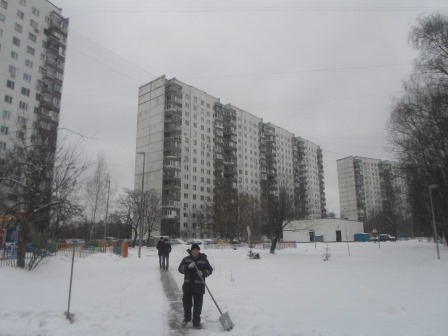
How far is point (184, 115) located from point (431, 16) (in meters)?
68.9

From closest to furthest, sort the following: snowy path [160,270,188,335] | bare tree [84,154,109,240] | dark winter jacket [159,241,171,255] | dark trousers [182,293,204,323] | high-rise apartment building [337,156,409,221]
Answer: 1. snowy path [160,270,188,335]
2. dark trousers [182,293,204,323]
3. dark winter jacket [159,241,171,255]
4. bare tree [84,154,109,240]
5. high-rise apartment building [337,156,409,221]

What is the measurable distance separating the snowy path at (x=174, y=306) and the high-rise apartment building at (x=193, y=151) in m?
56.9

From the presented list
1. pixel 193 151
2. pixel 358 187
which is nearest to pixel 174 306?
pixel 193 151

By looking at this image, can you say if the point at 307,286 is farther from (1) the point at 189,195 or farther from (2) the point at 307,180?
(2) the point at 307,180

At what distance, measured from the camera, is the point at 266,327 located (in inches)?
269

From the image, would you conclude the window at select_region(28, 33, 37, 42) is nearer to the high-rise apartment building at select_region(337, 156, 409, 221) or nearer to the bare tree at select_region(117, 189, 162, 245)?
the bare tree at select_region(117, 189, 162, 245)

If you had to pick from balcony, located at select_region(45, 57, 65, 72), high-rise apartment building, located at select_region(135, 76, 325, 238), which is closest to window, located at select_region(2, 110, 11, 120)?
balcony, located at select_region(45, 57, 65, 72)

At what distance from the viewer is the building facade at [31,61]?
56250mm

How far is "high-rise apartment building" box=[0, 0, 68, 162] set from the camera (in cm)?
5625

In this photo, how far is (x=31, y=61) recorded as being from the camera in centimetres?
6088

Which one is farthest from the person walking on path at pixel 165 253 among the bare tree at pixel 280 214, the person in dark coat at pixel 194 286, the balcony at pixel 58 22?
the balcony at pixel 58 22

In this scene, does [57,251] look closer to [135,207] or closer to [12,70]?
[135,207]

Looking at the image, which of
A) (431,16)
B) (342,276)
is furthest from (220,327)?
(431,16)

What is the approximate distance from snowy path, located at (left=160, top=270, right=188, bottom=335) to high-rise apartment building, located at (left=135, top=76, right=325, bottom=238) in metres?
56.9
